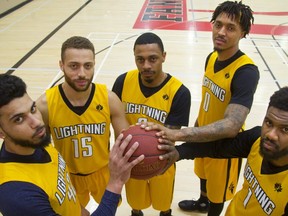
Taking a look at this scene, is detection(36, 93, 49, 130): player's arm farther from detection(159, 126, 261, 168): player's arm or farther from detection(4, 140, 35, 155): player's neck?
detection(159, 126, 261, 168): player's arm

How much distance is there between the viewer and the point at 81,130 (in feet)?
7.86

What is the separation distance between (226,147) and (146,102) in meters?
0.76

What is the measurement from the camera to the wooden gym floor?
19.0ft

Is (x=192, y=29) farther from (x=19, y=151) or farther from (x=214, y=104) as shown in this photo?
(x=19, y=151)

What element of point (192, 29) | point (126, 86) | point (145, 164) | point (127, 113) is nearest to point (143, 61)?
point (126, 86)

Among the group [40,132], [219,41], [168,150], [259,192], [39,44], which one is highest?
[219,41]

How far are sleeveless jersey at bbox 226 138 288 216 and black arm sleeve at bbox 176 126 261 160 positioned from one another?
64mm

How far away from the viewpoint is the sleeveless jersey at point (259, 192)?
1.68 meters

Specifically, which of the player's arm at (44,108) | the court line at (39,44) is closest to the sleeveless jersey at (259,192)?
the player's arm at (44,108)

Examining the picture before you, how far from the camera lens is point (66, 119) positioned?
2355 millimetres

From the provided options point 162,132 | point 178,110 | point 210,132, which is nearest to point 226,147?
point 210,132

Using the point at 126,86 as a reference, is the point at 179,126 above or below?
below

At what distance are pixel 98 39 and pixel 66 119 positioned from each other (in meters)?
6.16

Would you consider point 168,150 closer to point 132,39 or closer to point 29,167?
point 29,167
